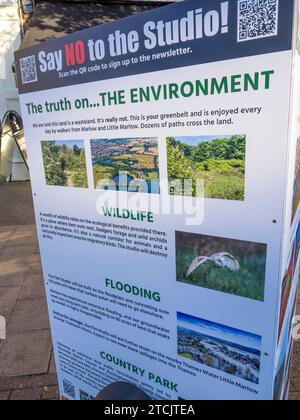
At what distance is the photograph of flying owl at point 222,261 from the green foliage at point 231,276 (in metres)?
0.01

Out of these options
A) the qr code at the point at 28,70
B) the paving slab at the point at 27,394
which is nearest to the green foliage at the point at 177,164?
the qr code at the point at 28,70

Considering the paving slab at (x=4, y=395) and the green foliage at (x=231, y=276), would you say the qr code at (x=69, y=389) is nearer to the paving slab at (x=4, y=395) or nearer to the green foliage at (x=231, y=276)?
the paving slab at (x=4, y=395)

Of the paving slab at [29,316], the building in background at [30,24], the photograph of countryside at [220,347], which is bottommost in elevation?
the paving slab at [29,316]

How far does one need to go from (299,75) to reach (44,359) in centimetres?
266

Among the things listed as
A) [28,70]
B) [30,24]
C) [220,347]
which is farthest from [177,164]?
[30,24]

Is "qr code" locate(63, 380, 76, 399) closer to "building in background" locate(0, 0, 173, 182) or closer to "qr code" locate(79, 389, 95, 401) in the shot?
"qr code" locate(79, 389, 95, 401)

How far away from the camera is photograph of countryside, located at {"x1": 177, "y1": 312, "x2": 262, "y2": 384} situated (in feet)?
4.00

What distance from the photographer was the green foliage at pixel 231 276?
3.73ft

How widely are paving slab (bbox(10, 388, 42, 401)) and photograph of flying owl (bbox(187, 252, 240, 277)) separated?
71.8 inches

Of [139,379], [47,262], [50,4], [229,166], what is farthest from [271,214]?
[50,4]

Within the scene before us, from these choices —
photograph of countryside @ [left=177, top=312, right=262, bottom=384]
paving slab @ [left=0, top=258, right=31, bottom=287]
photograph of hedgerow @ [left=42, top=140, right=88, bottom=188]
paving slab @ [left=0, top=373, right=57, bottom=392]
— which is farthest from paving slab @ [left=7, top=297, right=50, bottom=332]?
photograph of countryside @ [left=177, top=312, right=262, bottom=384]

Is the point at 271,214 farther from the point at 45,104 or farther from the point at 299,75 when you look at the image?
the point at 45,104

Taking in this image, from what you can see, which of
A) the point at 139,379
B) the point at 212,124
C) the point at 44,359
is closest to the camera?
the point at 212,124
